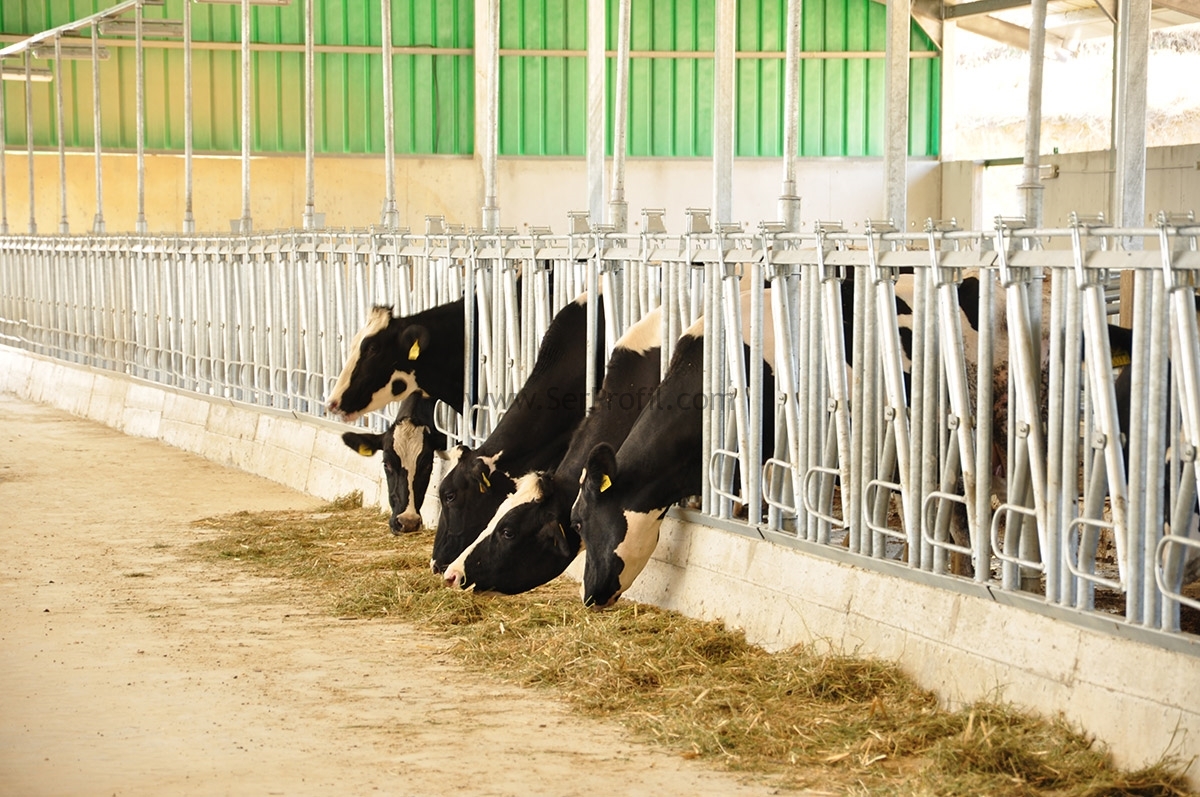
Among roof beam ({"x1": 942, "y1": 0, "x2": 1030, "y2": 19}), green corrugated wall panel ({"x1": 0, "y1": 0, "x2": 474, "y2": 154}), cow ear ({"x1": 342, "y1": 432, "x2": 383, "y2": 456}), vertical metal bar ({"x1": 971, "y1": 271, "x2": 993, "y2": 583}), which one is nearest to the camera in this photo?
vertical metal bar ({"x1": 971, "y1": 271, "x2": 993, "y2": 583})

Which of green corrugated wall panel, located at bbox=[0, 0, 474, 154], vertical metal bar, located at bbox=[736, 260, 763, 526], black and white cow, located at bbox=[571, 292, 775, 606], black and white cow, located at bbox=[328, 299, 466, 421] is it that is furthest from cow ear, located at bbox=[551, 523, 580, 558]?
green corrugated wall panel, located at bbox=[0, 0, 474, 154]

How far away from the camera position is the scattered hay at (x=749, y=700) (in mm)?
5375

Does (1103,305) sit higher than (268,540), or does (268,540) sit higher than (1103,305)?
(1103,305)

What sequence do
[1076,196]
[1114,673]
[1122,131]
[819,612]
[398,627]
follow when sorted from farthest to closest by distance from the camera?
[1076,196]
[1122,131]
[398,627]
[819,612]
[1114,673]

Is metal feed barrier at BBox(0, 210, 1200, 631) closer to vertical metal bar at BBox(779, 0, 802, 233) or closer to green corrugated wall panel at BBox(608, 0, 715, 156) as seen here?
vertical metal bar at BBox(779, 0, 802, 233)

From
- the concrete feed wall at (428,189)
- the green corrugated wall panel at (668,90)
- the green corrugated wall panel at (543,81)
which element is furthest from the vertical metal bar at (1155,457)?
the green corrugated wall panel at (543,81)

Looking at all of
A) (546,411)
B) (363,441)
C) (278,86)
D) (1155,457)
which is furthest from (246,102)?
(278,86)

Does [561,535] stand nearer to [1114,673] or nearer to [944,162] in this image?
[1114,673]

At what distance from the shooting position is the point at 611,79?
36125 millimetres

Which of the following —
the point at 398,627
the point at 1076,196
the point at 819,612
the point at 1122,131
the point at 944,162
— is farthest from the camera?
the point at 944,162

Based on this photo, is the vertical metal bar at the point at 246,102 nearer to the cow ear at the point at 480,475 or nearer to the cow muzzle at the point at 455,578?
the cow ear at the point at 480,475

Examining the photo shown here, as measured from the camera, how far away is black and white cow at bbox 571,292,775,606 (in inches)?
316

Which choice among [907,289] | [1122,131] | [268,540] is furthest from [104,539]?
[1122,131]

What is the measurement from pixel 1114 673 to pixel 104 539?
761 cm
